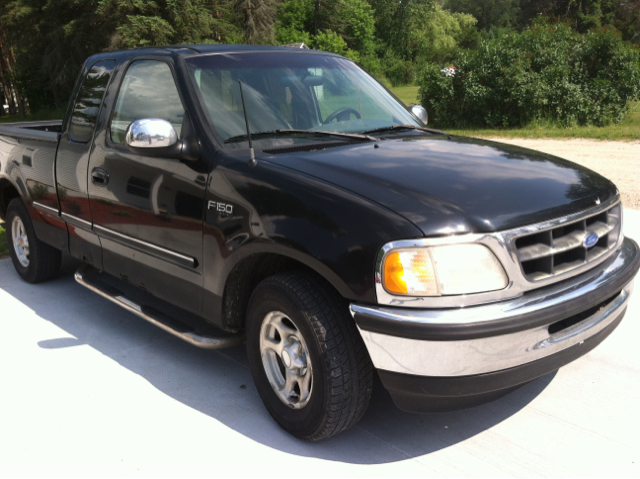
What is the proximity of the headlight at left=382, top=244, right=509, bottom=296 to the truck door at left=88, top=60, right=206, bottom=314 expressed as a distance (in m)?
1.23

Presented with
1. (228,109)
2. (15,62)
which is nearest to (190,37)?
(15,62)

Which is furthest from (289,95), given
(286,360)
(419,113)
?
(286,360)

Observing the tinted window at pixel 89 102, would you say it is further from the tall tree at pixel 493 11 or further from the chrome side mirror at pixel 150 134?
the tall tree at pixel 493 11

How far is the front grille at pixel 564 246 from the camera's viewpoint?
2701 millimetres

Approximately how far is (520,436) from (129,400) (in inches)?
80.9

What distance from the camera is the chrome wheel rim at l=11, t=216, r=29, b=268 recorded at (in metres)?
5.61

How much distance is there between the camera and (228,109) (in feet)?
11.9

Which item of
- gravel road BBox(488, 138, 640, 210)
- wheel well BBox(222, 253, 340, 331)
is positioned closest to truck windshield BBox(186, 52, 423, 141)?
wheel well BBox(222, 253, 340, 331)

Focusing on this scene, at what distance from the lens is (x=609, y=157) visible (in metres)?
12.6

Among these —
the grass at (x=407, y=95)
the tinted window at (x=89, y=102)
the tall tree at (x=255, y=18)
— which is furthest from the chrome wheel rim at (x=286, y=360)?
the tall tree at (x=255, y=18)

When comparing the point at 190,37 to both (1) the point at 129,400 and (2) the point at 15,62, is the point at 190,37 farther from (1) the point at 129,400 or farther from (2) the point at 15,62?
(1) the point at 129,400

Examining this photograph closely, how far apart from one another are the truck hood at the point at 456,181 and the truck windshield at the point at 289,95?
398 mm

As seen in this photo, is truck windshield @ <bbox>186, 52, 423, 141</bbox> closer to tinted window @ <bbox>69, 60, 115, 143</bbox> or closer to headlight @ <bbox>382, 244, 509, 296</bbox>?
tinted window @ <bbox>69, 60, 115, 143</bbox>

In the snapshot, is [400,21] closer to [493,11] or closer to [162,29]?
[493,11]
